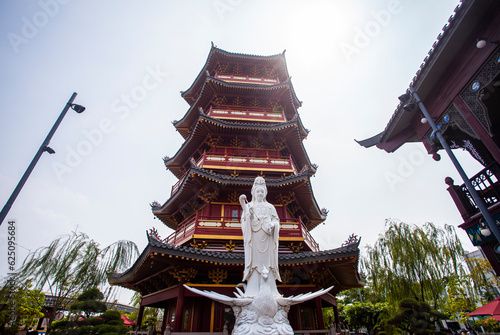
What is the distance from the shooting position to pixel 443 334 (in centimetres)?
629

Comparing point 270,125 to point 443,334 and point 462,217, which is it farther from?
point 443,334

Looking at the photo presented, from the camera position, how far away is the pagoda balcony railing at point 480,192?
19.2 feet

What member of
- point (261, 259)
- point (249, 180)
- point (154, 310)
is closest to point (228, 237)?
point (249, 180)

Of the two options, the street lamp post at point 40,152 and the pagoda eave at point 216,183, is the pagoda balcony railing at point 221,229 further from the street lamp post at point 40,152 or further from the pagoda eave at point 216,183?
the street lamp post at point 40,152

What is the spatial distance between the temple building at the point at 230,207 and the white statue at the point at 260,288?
3436mm

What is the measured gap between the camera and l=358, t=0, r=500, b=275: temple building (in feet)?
16.3

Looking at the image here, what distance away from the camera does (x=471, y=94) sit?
5.55 m

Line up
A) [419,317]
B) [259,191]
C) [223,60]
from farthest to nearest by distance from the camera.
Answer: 1. [223,60]
2. [419,317]
3. [259,191]

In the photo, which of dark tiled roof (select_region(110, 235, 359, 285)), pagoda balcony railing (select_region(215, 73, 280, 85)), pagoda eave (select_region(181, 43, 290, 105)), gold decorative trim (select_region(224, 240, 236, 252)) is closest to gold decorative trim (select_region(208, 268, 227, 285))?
dark tiled roof (select_region(110, 235, 359, 285))

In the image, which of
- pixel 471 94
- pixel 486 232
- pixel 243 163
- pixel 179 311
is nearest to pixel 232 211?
pixel 243 163

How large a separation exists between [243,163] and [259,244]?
776 cm

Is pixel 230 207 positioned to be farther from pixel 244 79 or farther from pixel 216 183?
pixel 244 79

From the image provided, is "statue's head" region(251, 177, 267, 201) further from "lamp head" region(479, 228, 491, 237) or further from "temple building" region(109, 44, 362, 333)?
"lamp head" region(479, 228, 491, 237)

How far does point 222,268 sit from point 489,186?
765cm
